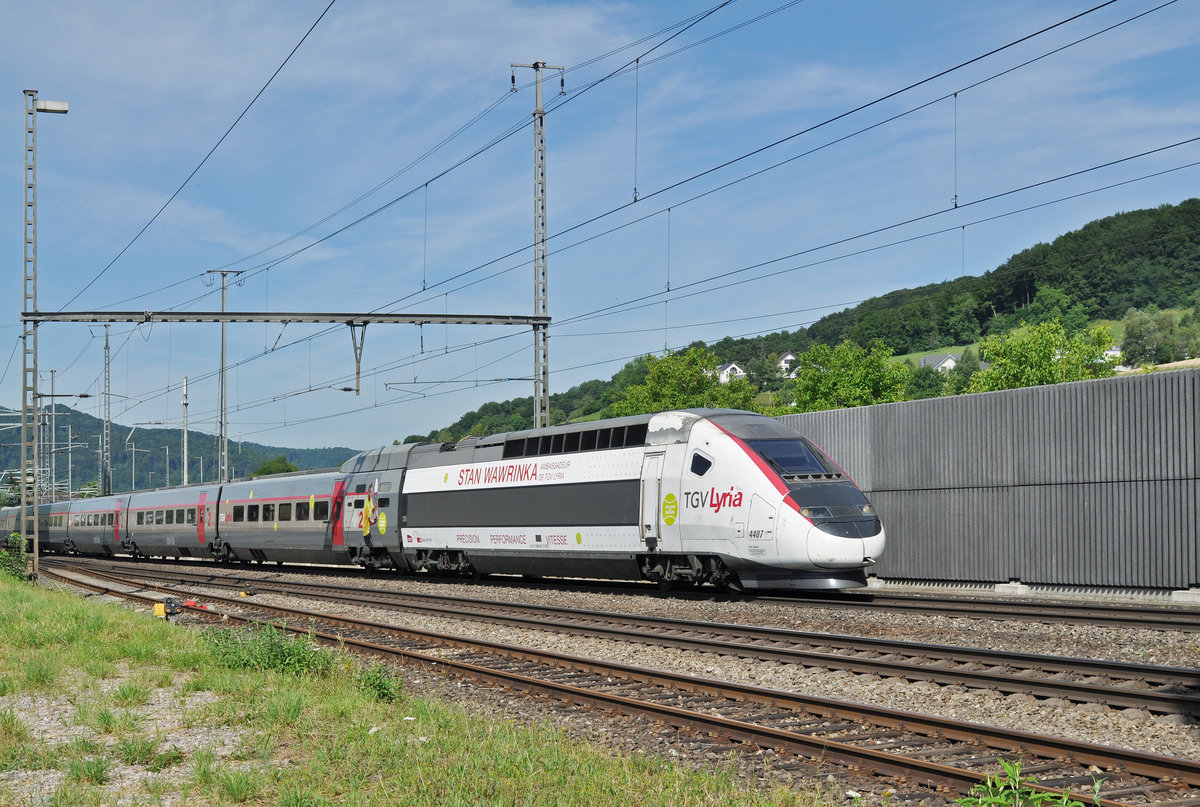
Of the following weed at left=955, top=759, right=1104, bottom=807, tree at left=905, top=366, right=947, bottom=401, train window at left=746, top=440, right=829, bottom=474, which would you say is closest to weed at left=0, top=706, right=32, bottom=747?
weed at left=955, top=759, right=1104, bottom=807

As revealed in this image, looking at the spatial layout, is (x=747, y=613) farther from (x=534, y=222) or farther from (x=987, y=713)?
(x=534, y=222)

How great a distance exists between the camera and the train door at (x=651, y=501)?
20.5m

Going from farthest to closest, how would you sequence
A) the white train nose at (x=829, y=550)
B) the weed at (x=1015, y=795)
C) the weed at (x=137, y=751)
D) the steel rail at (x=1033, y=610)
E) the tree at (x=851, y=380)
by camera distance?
the tree at (x=851, y=380), the white train nose at (x=829, y=550), the steel rail at (x=1033, y=610), the weed at (x=137, y=751), the weed at (x=1015, y=795)

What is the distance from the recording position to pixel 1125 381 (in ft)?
65.8

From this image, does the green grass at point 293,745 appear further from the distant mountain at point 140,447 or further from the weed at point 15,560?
the distant mountain at point 140,447

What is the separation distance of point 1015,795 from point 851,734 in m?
2.39

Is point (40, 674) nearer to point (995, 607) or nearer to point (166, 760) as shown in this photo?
point (166, 760)

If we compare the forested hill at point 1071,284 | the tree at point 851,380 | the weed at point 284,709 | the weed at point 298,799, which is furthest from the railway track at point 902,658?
the forested hill at point 1071,284

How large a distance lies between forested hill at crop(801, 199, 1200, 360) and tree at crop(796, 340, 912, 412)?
31656mm

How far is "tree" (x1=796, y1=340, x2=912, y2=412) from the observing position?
87.6 metres

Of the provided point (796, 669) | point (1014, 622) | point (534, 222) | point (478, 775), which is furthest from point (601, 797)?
point (534, 222)

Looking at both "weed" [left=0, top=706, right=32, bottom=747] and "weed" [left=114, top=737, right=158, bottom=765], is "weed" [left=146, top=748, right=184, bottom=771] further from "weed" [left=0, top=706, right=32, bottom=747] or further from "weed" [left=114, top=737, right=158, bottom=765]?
"weed" [left=0, top=706, right=32, bottom=747]

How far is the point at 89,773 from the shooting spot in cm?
762

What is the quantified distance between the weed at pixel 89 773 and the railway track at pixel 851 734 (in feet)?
14.6
